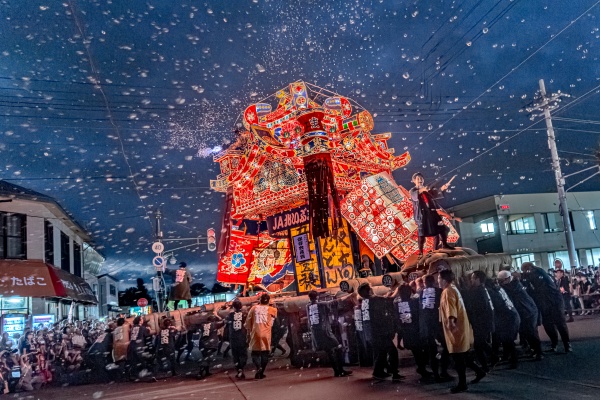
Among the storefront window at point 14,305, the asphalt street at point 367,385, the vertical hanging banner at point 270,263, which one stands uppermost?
the vertical hanging banner at point 270,263

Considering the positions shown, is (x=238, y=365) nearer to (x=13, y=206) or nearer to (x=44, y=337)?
(x=44, y=337)

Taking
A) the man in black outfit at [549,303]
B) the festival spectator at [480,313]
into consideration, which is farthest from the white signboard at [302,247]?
the festival spectator at [480,313]

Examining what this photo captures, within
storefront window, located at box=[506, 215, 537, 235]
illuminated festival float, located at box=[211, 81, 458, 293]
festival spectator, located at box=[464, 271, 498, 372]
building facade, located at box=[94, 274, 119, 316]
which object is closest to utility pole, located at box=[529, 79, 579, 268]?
illuminated festival float, located at box=[211, 81, 458, 293]

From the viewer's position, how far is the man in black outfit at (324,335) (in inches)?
Answer: 384

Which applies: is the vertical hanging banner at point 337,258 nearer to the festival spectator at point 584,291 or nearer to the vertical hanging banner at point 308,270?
the vertical hanging banner at point 308,270

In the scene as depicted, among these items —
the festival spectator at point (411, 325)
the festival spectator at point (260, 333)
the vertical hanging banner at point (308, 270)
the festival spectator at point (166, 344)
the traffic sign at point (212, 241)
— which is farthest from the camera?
the traffic sign at point (212, 241)

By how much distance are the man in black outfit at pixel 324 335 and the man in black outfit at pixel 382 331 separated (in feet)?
3.32

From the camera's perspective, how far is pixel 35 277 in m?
21.4

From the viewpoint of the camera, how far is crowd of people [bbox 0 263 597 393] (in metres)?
7.95

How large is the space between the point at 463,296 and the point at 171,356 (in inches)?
343

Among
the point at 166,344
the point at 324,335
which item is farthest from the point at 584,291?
the point at 166,344

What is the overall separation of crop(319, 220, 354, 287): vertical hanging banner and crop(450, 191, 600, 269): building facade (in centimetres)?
2092

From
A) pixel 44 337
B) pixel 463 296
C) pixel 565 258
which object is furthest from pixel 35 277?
pixel 565 258

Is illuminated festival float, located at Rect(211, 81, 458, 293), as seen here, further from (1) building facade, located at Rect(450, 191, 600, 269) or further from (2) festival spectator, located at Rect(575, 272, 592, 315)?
(1) building facade, located at Rect(450, 191, 600, 269)
